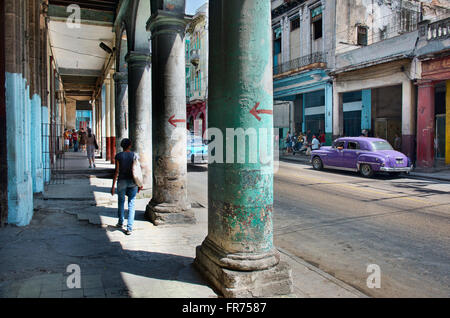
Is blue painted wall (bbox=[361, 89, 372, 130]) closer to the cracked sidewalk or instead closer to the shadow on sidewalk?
the cracked sidewalk

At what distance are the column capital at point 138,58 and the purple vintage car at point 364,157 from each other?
928 centimetres

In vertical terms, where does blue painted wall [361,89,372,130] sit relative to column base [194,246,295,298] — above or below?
above

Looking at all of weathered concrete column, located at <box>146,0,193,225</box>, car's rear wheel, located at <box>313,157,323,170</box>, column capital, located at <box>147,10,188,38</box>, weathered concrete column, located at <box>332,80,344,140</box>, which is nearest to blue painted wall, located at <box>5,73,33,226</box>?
weathered concrete column, located at <box>146,0,193,225</box>

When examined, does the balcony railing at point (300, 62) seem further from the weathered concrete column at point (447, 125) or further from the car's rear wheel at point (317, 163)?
the car's rear wheel at point (317, 163)

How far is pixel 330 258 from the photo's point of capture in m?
5.21

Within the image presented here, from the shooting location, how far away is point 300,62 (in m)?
25.5

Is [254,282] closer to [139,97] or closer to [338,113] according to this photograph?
[139,97]

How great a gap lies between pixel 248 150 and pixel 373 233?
12.5 feet

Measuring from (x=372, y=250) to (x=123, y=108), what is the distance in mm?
10194

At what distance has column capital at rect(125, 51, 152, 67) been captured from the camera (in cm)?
945

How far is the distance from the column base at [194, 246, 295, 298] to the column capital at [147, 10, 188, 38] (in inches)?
Answer: 187

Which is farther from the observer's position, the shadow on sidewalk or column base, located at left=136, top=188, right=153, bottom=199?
column base, located at left=136, top=188, right=153, bottom=199

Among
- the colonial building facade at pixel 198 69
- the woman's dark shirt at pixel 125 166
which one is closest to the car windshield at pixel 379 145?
the woman's dark shirt at pixel 125 166

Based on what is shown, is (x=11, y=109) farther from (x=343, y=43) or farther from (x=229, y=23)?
(x=343, y=43)
